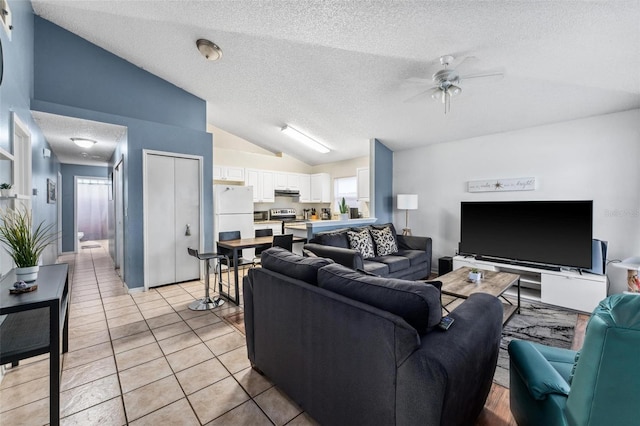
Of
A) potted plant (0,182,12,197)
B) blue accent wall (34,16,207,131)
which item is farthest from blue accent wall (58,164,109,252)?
potted plant (0,182,12,197)

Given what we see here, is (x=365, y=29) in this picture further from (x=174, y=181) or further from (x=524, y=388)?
(x=174, y=181)

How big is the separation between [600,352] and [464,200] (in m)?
4.37

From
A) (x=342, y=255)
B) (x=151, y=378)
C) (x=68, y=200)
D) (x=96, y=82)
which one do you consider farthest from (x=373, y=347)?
(x=68, y=200)

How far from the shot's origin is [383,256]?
4.36m

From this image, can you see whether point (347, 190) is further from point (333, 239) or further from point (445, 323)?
point (445, 323)

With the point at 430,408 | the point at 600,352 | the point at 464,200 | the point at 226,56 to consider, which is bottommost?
the point at 430,408

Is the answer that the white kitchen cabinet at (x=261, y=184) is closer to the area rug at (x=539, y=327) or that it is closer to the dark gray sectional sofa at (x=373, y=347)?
the dark gray sectional sofa at (x=373, y=347)

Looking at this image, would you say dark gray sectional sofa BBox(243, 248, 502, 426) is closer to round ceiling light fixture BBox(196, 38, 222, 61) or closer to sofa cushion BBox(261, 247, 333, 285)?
sofa cushion BBox(261, 247, 333, 285)

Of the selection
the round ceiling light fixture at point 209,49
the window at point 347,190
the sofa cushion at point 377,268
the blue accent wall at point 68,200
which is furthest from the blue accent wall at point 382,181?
the blue accent wall at point 68,200

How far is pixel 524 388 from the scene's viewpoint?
4.08 ft

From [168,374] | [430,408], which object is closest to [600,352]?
[430,408]

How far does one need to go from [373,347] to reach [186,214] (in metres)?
4.15

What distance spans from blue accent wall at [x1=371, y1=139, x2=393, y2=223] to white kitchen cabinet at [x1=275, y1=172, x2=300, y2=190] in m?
2.58

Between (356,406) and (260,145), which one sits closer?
(356,406)
